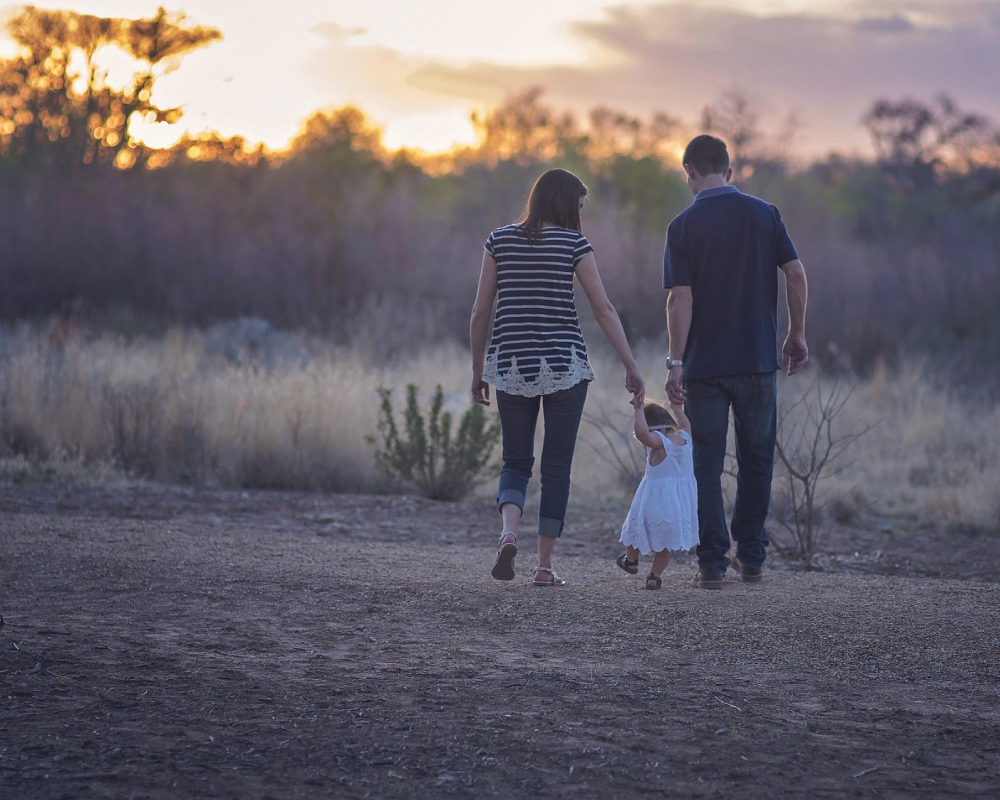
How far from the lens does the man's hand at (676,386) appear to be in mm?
5270

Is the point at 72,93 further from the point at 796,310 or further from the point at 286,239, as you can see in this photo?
the point at 796,310

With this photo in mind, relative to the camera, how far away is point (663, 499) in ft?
17.3

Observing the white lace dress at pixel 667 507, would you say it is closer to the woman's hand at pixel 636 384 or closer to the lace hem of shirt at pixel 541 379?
the woman's hand at pixel 636 384

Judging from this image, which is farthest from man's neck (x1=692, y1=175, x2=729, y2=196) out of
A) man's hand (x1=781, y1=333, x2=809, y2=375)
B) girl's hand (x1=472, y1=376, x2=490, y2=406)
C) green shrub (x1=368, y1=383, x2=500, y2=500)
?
green shrub (x1=368, y1=383, x2=500, y2=500)

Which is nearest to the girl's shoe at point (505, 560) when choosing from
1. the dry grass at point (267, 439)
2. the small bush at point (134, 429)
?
the dry grass at point (267, 439)

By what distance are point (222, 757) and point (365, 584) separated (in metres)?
2.31

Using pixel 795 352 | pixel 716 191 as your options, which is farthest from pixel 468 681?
pixel 716 191

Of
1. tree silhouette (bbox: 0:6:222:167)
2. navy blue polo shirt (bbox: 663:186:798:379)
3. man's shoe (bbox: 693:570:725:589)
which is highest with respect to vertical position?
tree silhouette (bbox: 0:6:222:167)

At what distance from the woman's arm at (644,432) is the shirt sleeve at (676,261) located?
1.90 ft

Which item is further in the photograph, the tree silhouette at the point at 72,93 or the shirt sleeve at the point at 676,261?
the tree silhouette at the point at 72,93

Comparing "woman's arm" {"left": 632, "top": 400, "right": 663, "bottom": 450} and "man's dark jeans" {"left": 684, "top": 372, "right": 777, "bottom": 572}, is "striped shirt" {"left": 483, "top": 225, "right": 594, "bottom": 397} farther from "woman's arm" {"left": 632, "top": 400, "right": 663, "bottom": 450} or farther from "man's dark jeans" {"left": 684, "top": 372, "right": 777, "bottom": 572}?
"man's dark jeans" {"left": 684, "top": 372, "right": 777, "bottom": 572}

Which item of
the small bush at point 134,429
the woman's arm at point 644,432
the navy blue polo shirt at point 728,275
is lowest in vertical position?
the small bush at point 134,429

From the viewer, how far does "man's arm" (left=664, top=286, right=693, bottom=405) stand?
5.22 meters

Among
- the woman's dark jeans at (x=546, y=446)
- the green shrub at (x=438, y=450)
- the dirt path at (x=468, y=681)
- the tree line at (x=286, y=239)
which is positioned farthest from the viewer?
the tree line at (x=286, y=239)
